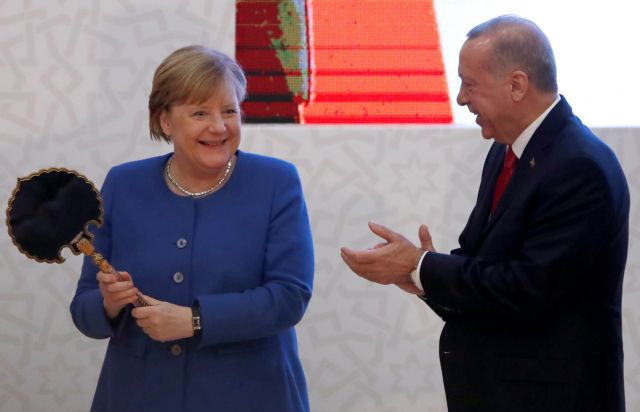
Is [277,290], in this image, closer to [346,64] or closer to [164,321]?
[164,321]

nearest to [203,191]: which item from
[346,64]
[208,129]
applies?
[208,129]

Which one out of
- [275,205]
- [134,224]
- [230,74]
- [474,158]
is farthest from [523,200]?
[474,158]

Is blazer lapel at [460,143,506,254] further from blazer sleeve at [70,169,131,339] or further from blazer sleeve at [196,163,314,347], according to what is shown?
blazer sleeve at [70,169,131,339]

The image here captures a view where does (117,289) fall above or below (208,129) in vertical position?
below

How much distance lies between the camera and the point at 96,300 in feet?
6.48

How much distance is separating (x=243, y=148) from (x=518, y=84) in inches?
59.2

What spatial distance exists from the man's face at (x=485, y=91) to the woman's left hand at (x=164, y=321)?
2.43 feet

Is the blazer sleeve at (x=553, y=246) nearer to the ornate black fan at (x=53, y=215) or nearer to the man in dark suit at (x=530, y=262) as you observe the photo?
the man in dark suit at (x=530, y=262)

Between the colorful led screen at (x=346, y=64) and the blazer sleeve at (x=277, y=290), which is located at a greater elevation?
the colorful led screen at (x=346, y=64)

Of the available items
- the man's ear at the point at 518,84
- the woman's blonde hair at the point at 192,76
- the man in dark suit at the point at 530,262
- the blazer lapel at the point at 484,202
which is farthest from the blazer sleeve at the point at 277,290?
the man's ear at the point at 518,84

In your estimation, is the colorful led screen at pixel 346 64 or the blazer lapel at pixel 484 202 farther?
the colorful led screen at pixel 346 64

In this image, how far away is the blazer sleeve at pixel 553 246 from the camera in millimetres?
1753

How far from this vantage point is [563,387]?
5.97 ft

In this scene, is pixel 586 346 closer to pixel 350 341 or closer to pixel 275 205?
pixel 275 205
